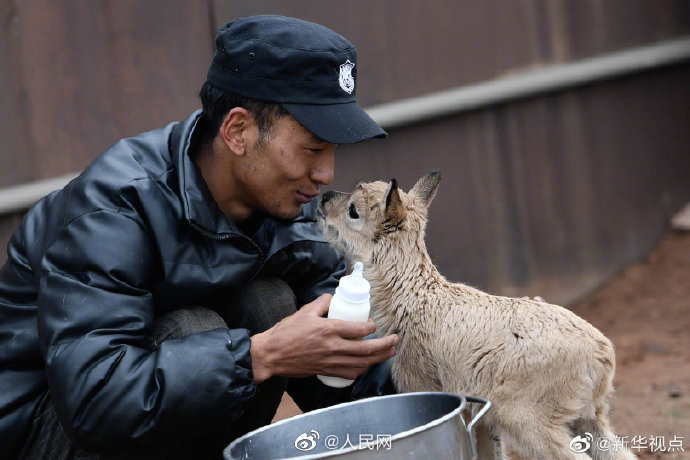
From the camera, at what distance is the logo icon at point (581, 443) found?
3205 mm

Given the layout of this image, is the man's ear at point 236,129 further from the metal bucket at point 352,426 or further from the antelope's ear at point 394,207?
the metal bucket at point 352,426

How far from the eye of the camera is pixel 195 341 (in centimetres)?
283

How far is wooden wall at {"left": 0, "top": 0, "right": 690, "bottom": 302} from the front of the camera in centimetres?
445

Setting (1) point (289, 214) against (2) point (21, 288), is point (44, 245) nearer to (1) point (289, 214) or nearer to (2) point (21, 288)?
(2) point (21, 288)

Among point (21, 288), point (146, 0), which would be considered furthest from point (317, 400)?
point (146, 0)

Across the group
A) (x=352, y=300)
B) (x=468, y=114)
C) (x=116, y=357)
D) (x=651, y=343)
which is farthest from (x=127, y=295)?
(x=651, y=343)

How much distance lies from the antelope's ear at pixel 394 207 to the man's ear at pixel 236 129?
61 cm

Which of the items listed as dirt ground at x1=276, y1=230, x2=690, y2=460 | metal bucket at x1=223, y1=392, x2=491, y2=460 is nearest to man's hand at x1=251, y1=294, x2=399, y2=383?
metal bucket at x1=223, y1=392, x2=491, y2=460

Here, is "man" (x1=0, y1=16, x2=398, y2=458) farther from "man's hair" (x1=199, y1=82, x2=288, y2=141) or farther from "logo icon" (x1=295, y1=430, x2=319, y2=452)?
"logo icon" (x1=295, y1=430, x2=319, y2=452)

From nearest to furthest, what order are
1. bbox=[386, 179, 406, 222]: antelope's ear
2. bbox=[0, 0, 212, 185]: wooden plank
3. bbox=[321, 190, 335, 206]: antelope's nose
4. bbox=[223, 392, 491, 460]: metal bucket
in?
bbox=[223, 392, 491, 460]: metal bucket
bbox=[386, 179, 406, 222]: antelope's ear
bbox=[321, 190, 335, 206]: antelope's nose
bbox=[0, 0, 212, 185]: wooden plank

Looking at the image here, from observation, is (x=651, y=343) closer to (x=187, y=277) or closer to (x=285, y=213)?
(x=285, y=213)

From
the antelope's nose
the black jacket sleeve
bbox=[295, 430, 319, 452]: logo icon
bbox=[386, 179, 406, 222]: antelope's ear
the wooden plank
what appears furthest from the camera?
the wooden plank

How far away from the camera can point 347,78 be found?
3.05 meters

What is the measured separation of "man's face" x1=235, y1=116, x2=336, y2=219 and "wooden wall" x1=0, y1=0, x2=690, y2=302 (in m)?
1.63
